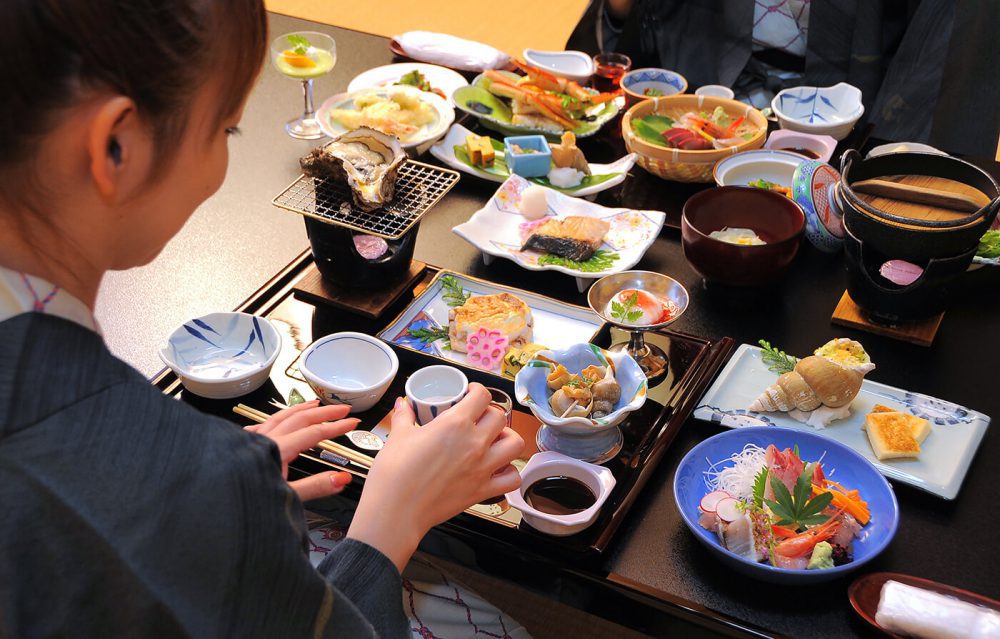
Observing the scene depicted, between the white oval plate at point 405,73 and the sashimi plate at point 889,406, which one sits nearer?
the sashimi plate at point 889,406

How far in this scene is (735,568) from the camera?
46.9 inches

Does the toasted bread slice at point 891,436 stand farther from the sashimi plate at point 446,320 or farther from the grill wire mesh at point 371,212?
the grill wire mesh at point 371,212

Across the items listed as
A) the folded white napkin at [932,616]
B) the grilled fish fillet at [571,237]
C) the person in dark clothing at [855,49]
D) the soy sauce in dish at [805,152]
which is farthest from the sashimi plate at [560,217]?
the person in dark clothing at [855,49]

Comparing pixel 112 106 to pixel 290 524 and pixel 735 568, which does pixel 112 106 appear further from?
pixel 735 568

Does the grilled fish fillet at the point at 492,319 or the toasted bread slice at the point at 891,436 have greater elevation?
the toasted bread slice at the point at 891,436

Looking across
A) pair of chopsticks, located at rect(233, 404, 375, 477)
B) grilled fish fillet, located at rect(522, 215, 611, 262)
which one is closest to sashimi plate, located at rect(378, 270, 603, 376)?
grilled fish fillet, located at rect(522, 215, 611, 262)

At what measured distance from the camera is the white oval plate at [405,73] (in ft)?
8.27

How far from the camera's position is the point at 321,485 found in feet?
4.10

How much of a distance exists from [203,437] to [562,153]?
56.8 inches

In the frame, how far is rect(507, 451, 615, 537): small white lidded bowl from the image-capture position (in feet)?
4.01

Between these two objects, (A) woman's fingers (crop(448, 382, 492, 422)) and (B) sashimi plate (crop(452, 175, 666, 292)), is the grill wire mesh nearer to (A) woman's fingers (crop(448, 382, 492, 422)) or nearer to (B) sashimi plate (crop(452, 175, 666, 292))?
(B) sashimi plate (crop(452, 175, 666, 292))

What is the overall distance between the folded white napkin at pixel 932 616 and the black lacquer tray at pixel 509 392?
1.15 ft

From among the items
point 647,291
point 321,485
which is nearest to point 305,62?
point 647,291

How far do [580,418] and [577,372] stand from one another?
0.14 metres
